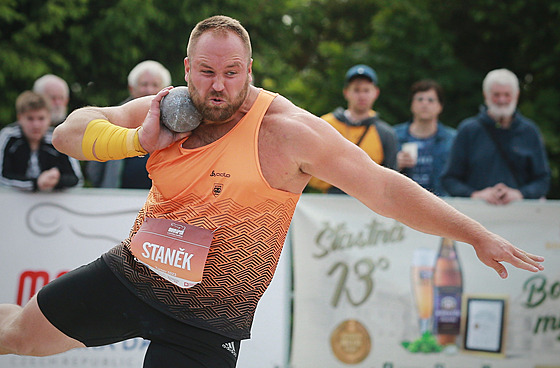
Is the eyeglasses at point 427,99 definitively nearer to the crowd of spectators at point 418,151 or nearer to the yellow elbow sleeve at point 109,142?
the crowd of spectators at point 418,151

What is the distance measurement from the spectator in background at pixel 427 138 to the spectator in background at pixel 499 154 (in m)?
0.24

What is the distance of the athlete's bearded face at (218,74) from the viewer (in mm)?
3426

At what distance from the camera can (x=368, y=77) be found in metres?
7.14

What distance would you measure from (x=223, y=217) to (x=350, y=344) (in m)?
3.17

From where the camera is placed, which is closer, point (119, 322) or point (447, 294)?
point (119, 322)

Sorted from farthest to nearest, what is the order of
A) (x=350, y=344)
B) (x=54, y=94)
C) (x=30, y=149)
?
1. (x=54, y=94)
2. (x=30, y=149)
3. (x=350, y=344)

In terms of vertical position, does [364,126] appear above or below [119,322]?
above

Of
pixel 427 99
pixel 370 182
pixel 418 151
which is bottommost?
pixel 370 182

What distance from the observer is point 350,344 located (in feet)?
20.6

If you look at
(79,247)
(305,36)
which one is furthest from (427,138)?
(305,36)

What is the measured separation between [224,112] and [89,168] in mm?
3758

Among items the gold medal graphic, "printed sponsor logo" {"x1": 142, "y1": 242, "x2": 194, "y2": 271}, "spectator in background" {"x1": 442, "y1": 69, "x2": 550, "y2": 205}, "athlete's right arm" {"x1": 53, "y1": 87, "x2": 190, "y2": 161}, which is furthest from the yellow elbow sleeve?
"spectator in background" {"x1": 442, "y1": 69, "x2": 550, "y2": 205}

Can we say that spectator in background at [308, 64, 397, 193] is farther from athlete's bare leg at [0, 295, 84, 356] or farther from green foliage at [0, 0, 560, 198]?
green foliage at [0, 0, 560, 198]

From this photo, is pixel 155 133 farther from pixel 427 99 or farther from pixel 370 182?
pixel 427 99
